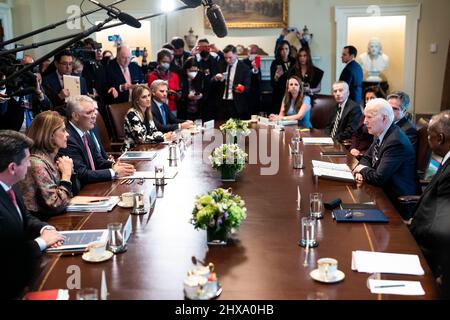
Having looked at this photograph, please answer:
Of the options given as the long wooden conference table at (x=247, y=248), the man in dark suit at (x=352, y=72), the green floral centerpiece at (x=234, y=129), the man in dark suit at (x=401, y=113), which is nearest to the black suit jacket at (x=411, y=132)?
the man in dark suit at (x=401, y=113)

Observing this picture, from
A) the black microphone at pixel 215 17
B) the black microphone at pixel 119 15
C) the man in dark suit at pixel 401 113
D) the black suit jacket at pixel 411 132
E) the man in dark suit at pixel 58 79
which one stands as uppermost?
the black microphone at pixel 215 17

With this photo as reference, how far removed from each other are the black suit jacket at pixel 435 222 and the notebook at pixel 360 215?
0.79 ft

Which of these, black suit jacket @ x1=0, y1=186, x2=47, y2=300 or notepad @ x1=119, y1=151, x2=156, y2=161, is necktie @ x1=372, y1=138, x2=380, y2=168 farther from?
black suit jacket @ x1=0, y1=186, x2=47, y2=300

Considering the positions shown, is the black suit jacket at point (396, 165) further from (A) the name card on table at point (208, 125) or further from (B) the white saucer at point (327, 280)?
(A) the name card on table at point (208, 125)

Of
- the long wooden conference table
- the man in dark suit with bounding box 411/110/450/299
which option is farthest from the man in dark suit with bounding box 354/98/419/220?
A: the man in dark suit with bounding box 411/110/450/299

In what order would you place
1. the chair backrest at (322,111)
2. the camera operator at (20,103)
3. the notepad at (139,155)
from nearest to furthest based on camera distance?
1. the notepad at (139,155)
2. the camera operator at (20,103)
3. the chair backrest at (322,111)

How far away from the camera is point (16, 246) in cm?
190

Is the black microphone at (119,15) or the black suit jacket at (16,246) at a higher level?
the black microphone at (119,15)

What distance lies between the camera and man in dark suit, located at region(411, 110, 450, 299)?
246cm

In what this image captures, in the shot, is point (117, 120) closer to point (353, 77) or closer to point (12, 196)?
point (12, 196)

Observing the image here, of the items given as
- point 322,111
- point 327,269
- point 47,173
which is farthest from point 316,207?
point 322,111

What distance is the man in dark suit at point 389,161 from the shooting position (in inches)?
135
